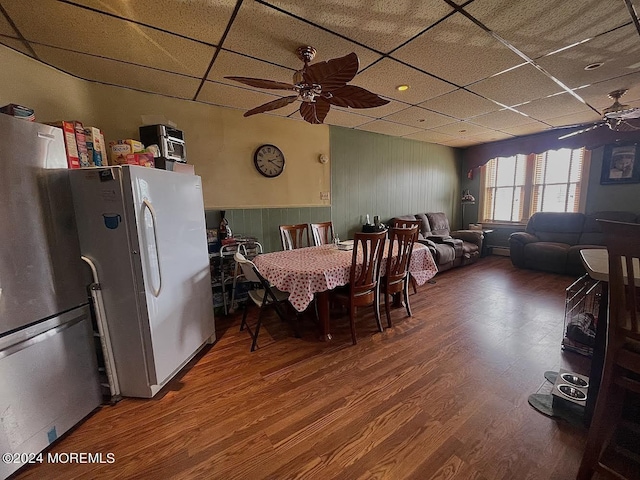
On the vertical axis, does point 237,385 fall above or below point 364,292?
below

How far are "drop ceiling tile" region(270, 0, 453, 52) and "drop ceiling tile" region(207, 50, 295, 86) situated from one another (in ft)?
2.15

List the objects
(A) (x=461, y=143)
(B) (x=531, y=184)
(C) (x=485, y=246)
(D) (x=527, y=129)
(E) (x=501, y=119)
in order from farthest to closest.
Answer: (C) (x=485, y=246) → (A) (x=461, y=143) → (B) (x=531, y=184) → (D) (x=527, y=129) → (E) (x=501, y=119)

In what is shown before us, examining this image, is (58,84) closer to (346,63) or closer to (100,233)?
(100,233)

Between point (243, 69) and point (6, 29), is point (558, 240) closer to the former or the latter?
point (243, 69)

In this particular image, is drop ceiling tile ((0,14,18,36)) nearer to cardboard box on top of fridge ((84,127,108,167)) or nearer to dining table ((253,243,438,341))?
cardboard box on top of fridge ((84,127,108,167))

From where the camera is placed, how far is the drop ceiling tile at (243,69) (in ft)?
6.68

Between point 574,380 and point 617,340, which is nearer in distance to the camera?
point 617,340

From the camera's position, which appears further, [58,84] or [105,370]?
Result: [58,84]

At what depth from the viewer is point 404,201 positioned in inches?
205

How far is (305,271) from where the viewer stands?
2.13 metres

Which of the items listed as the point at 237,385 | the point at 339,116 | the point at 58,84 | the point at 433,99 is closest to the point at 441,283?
the point at 433,99

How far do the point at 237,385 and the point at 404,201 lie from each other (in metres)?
4.41

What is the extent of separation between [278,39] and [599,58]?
2609mm

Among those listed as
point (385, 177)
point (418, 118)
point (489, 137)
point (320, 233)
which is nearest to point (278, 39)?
point (320, 233)
